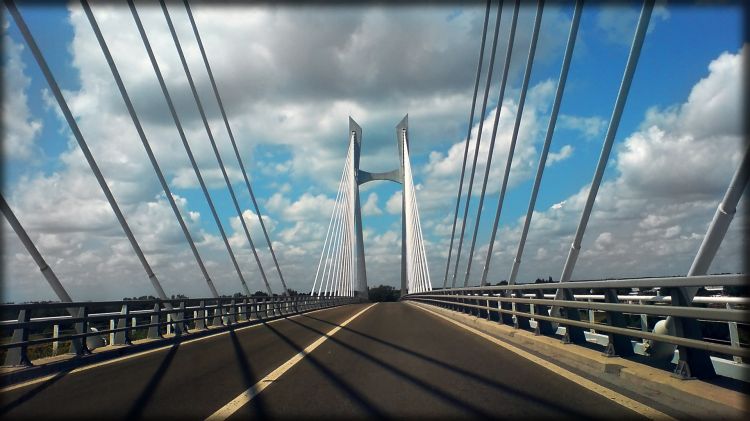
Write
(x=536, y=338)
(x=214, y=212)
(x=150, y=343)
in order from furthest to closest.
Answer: (x=214, y=212) < (x=150, y=343) < (x=536, y=338)

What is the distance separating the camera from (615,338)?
8.33 metres

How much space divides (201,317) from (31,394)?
37.5 feet

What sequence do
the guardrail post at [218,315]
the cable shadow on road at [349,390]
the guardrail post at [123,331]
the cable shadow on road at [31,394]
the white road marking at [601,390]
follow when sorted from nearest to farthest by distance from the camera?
the white road marking at [601,390], the cable shadow on road at [349,390], the cable shadow on road at [31,394], the guardrail post at [123,331], the guardrail post at [218,315]

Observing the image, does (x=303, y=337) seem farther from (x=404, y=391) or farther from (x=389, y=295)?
(x=389, y=295)

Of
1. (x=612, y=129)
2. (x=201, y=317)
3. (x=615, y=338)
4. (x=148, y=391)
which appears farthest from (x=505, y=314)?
(x=148, y=391)

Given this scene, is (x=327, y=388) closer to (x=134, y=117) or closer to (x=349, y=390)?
(x=349, y=390)

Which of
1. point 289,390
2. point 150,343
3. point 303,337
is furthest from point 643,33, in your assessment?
point 150,343

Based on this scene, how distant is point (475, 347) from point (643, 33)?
6.85m

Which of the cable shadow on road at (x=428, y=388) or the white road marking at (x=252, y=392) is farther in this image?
the white road marking at (x=252, y=392)

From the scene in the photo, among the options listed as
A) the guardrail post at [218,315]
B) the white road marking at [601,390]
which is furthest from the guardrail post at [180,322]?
the white road marking at [601,390]

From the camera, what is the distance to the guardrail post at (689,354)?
249 inches

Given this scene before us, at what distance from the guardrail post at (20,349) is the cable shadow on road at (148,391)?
85.3 inches

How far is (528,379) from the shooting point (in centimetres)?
824

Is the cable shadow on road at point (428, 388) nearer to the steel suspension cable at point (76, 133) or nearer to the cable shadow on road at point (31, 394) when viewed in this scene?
the cable shadow on road at point (31, 394)
